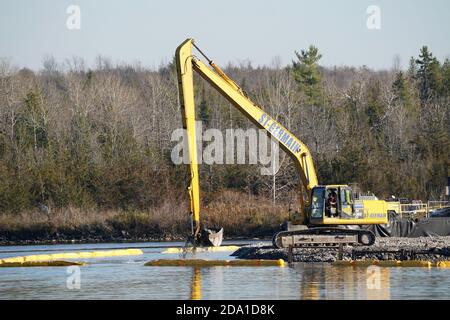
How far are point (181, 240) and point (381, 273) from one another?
3480 cm

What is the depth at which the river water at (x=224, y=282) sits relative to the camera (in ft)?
106

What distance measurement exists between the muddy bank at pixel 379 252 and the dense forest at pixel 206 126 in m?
26.7

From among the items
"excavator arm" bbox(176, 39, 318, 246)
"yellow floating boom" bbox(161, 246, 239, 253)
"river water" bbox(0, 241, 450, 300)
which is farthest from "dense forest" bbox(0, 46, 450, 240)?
"river water" bbox(0, 241, 450, 300)

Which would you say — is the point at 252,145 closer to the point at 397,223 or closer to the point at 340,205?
the point at 397,223

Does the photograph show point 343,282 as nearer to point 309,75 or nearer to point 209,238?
point 209,238

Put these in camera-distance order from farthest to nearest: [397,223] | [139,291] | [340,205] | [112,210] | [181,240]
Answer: [112,210]
[181,240]
[397,223]
[340,205]
[139,291]

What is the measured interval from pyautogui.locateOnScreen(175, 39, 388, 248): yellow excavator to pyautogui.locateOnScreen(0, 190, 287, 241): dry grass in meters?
25.6

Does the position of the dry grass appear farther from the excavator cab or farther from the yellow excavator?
the excavator cab

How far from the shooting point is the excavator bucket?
4738 cm

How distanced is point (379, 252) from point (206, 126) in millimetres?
61875

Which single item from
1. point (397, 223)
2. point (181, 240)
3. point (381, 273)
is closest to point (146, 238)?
point (181, 240)

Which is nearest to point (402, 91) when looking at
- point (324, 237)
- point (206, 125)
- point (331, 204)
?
point (206, 125)

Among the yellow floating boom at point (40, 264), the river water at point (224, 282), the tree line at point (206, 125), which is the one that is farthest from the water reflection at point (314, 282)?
the tree line at point (206, 125)
